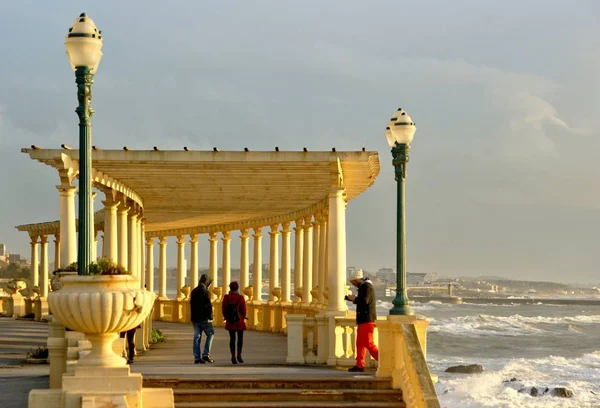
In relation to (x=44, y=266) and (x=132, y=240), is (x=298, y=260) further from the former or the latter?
(x=44, y=266)

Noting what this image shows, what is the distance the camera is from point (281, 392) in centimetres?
1609

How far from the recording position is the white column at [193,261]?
135ft

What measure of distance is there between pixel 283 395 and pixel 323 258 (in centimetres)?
1099

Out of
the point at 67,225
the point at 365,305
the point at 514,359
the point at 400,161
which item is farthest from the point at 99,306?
the point at 514,359

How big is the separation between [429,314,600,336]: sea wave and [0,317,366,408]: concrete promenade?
69.6m

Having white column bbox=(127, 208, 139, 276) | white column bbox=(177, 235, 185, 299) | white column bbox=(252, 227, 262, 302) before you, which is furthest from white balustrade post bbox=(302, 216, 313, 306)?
white column bbox=(177, 235, 185, 299)

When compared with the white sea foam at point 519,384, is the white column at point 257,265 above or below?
above

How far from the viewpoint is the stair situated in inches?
617

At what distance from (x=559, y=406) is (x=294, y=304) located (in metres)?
19.0

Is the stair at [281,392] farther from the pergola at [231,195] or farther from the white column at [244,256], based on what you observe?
the white column at [244,256]

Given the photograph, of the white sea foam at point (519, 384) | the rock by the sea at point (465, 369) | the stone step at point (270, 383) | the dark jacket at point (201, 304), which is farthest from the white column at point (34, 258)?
the stone step at point (270, 383)

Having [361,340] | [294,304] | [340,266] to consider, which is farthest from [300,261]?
[361,340]

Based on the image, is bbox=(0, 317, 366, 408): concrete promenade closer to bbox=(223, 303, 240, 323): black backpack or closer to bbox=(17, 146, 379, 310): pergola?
bbox=(223, 303, 240, 323): black backpack

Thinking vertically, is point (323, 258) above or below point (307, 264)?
above
